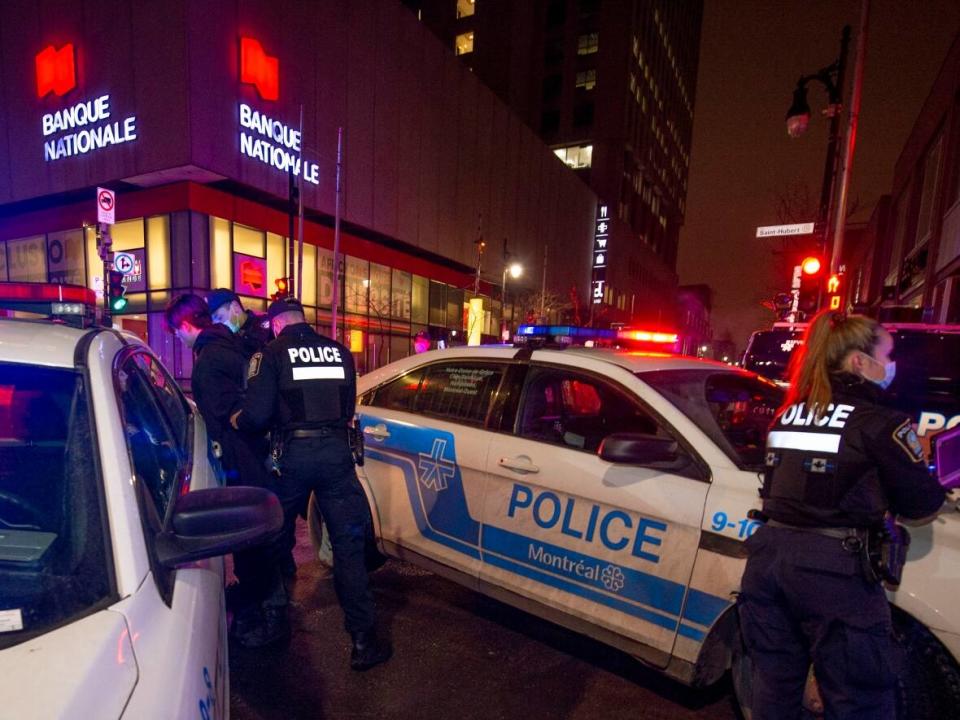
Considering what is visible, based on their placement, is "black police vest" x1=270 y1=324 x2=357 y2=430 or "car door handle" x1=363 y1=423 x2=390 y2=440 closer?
"black police vest" x1=270 y1=324 x2=357 y2=430

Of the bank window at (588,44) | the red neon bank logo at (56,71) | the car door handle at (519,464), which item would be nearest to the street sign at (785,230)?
A: the car door handle at (519,464)

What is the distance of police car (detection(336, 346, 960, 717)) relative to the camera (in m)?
2.10

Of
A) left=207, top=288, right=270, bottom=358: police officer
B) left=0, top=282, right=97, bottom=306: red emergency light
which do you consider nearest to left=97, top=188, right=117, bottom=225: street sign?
left=207, top=288, right=270, bottom=358: police officer

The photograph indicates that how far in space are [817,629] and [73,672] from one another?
6.35 feet

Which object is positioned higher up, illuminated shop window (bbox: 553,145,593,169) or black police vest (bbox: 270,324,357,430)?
illuminated shop window (bbox: 553,145,593,169)

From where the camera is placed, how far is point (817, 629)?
1.61 meters

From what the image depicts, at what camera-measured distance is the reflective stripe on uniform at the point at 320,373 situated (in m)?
2.69

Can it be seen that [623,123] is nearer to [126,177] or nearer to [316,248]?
[316,248]

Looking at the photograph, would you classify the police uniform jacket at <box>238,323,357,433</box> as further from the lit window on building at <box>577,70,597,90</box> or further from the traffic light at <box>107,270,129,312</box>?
the lit window on building at <box>577,70,597,90</box>

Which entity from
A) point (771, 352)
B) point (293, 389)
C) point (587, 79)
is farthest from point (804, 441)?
point (587, 79)

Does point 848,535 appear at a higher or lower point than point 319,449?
higher

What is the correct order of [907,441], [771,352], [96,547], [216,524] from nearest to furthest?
[96,547] < [216,524] < [907,441] < [771,352]

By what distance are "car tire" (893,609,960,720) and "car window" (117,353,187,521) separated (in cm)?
254

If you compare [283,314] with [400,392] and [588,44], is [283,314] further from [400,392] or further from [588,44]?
[588,44]
